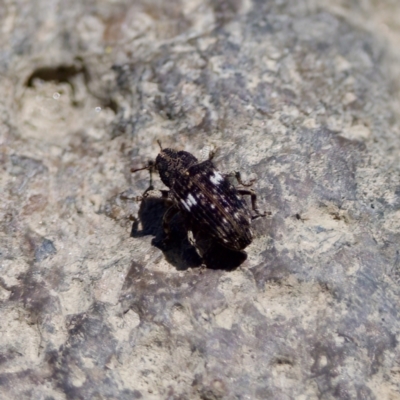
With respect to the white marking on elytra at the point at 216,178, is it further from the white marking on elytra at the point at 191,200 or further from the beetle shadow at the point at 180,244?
the beetle shadow at the point at 180,244

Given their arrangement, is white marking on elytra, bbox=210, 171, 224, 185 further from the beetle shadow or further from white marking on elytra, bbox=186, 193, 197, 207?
the beetle shadow

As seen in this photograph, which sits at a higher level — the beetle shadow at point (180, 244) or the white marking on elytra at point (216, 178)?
the white marking on elytra at point (216, 178)

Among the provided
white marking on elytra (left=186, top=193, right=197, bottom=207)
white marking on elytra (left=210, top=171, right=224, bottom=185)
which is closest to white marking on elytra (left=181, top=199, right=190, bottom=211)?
white marking on elytra (left=186, top=193, right=197, bottom=207)

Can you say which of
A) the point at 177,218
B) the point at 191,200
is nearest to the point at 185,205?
the point at 191,200

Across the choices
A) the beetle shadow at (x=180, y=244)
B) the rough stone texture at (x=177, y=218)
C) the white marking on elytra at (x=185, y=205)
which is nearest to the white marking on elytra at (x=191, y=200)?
the white marking on elytra at (x=185, y=205)

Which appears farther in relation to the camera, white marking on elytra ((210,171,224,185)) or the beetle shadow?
white marking on elytra ((210,171,224,185))

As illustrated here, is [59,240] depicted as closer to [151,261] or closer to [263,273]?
[151,261]

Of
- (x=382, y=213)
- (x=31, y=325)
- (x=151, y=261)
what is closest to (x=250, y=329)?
(x=151, y=261)
